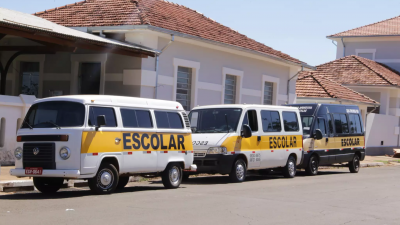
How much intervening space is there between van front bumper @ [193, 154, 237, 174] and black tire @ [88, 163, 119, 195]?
378 centimetres

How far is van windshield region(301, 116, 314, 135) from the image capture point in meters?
20.1

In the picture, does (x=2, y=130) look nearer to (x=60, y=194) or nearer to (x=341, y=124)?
(x=60, y=194)

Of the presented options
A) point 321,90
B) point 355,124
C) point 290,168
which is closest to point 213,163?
point 290,168

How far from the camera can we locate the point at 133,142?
41.5ft

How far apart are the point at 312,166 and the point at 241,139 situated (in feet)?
16.9

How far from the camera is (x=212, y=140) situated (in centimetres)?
1565

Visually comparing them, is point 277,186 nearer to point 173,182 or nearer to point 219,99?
point 173,182

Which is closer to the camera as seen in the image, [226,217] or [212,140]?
[226,217]

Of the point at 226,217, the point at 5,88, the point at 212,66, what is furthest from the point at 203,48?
the point at 226,217

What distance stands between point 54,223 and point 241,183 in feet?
27.3

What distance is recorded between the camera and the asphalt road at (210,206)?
898 cm

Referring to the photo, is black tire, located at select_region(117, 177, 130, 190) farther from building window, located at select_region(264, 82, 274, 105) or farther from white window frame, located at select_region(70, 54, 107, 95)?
building window, located at select_region(264, 82, 274, 105)

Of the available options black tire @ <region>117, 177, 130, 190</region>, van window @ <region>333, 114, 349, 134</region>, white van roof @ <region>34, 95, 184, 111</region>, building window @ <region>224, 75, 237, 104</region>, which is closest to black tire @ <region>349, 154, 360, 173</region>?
van window @ <region>333, 114, 349, 134</region>

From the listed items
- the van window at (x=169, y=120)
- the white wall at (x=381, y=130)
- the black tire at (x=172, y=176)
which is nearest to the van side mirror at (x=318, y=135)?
the van window at (x=169, y=120)
